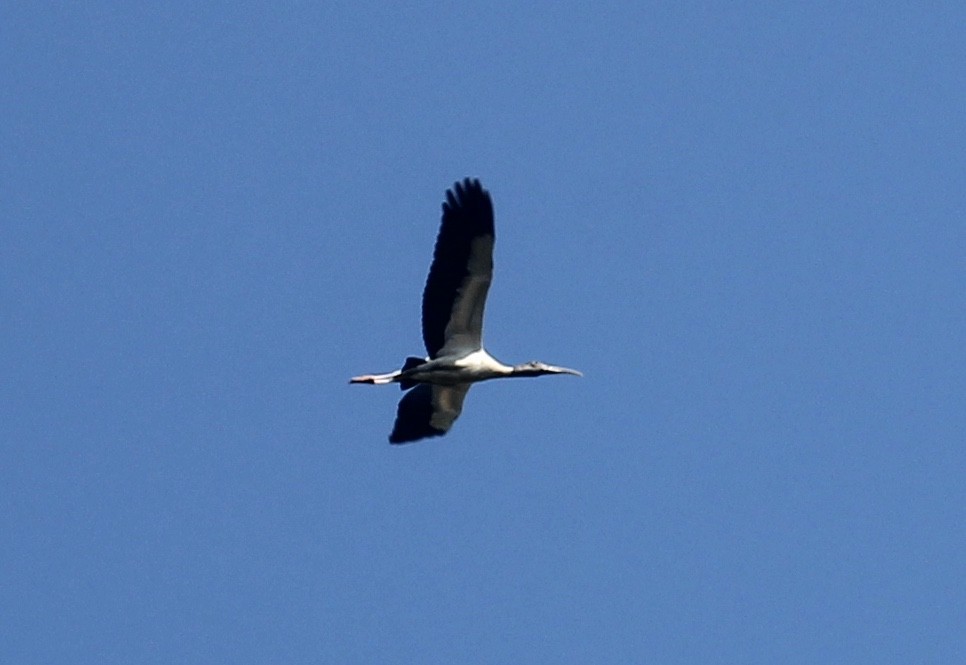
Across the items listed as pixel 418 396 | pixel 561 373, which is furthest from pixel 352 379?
pixel 561 373

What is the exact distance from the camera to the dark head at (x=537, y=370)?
1372 inches

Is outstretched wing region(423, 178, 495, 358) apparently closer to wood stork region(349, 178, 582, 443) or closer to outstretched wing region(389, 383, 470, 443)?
wood stork region(349, 178, 582, 443)

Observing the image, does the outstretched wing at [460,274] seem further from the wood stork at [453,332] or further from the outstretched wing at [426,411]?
the outstretched wing at [426,411]

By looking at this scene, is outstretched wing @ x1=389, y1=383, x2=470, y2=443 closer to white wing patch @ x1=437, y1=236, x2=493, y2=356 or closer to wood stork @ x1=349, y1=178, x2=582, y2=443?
wood stork @ x1=349, y1=178, x2=582, y2=443

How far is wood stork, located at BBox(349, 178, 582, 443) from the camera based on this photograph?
31.7 metres

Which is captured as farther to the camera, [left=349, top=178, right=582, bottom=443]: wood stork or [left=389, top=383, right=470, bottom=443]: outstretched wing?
[left=389, top=383, right=470, bottom=443]: outstretched wing

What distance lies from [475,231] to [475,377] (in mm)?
3021

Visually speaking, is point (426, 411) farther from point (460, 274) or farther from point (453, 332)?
point (460, 274)

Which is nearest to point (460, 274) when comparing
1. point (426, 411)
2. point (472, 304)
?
point (472, 304)

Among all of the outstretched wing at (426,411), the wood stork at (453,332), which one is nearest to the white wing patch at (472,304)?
the wood stork at (453,332)

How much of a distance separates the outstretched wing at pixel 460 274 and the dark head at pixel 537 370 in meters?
1.70

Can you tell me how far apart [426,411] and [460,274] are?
3.55 meters

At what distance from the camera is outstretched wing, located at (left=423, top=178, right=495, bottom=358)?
31.6 meters

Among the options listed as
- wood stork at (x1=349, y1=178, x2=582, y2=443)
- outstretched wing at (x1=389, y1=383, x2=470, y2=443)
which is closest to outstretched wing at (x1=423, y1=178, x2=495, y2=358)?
wood stork at (x1=349, y1=178, x2=582, y2=443)
